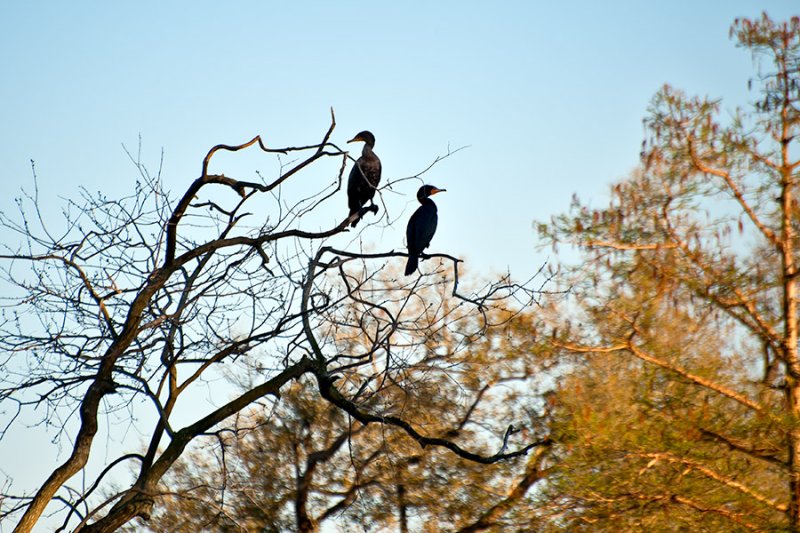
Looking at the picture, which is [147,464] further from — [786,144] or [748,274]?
[786,144]

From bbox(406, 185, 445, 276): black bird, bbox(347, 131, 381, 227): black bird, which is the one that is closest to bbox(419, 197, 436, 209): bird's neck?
bbox(406, 185, 445, 276): black bird

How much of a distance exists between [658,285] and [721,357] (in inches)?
39.1

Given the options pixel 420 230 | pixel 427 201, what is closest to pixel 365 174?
pixel 420 230

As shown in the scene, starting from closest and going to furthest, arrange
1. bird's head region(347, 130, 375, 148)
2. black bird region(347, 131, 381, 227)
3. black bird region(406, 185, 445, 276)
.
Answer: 1. black bird region(406, 185, 445, 276)
2. black bird region(347, 131, 381, 227)
3. bird's head region(347, 130, 375, 148)

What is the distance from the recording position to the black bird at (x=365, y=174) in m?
7.87

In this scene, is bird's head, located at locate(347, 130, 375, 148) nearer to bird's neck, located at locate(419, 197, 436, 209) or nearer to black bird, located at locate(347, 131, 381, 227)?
black bird, located at locate(347, 131, 381, 227)

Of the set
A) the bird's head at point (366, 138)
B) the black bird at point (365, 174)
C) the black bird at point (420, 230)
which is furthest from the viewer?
the bird's head at point (366, 138)

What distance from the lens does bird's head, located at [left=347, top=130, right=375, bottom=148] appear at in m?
8.38

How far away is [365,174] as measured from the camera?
7699mm

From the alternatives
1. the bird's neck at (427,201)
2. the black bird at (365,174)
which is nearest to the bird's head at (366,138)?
the black bird at (365,174)

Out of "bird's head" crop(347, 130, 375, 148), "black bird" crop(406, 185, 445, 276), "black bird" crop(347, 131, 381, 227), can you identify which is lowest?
"black bird" crop(406, 185, 445, 276)

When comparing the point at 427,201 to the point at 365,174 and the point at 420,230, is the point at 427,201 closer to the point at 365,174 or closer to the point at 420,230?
the point at 420,230

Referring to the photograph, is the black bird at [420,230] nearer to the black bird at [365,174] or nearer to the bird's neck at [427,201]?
the bird's neck at [427,201]

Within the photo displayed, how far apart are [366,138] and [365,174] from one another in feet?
2.62
